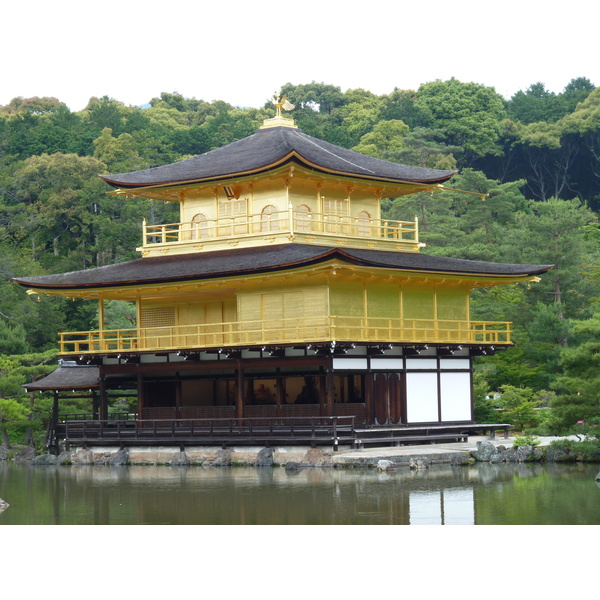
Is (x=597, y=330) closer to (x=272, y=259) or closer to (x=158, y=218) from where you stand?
(x=272, y=259)

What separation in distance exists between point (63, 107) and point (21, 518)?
8174cm

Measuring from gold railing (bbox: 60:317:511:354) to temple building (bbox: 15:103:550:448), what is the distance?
3.1 inches

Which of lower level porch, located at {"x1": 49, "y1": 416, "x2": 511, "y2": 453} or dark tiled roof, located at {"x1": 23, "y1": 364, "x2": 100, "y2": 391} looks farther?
dark tiled roof, located at {"x1": 23, "y1": 364, "x2": 100, "y2": 391}

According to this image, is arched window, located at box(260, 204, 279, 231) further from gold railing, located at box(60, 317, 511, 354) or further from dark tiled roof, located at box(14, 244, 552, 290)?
gold railing, located at box(60, 317, 511, 354)

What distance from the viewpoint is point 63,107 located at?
335 ft


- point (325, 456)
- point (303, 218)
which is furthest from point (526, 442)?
point (303, 218)

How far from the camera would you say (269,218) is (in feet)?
144

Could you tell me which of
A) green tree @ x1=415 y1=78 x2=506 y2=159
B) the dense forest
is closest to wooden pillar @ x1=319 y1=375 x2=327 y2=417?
the dense forest

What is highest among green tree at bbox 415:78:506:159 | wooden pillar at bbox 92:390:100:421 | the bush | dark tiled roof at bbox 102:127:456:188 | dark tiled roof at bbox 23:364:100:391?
green tree at bbox 415:78:506:159

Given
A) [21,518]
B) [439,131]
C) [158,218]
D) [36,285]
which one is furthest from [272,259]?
[439,131]

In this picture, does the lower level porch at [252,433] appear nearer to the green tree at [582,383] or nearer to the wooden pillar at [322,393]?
the wooden pillar at [322,393]

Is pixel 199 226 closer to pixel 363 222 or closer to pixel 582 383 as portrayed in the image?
pixel 363 222

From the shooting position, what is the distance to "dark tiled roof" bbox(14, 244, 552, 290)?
129ft

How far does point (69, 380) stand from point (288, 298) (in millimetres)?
10563
